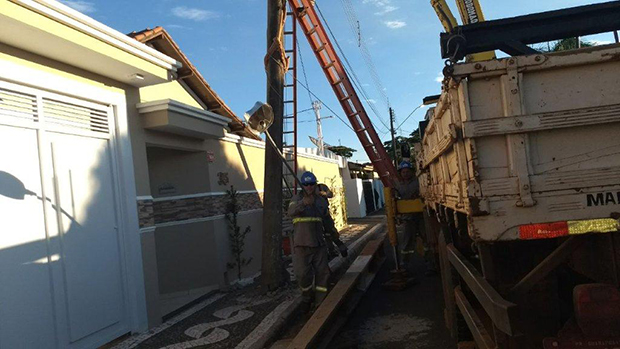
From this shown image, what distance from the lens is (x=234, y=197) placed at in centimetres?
866

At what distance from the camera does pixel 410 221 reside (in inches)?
316

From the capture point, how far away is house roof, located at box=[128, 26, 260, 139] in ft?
30.6

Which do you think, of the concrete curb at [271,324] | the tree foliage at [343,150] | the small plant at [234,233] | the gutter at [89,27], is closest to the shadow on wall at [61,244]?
the gutter at [89,27]

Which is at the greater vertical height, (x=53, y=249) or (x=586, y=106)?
(x=586, y=106)

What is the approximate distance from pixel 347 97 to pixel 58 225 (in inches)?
306

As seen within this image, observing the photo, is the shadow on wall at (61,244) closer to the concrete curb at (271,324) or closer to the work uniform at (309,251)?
the concrete curb at (271,324)

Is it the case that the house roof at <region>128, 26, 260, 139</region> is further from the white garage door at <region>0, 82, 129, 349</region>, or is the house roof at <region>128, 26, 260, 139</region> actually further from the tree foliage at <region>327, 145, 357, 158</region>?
the tree foliage at <region>327, 145, 357, 158</region>

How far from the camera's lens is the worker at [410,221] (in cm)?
801

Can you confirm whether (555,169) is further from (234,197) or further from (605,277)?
(234,197)

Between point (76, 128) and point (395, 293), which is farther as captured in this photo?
point (395, 293)

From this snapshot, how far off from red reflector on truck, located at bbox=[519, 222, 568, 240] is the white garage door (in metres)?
4.41

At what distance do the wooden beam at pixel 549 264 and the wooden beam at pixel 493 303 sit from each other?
0.58ft

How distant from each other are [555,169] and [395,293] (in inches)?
185

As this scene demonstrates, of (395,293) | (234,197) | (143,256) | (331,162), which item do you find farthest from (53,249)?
(331,162)
